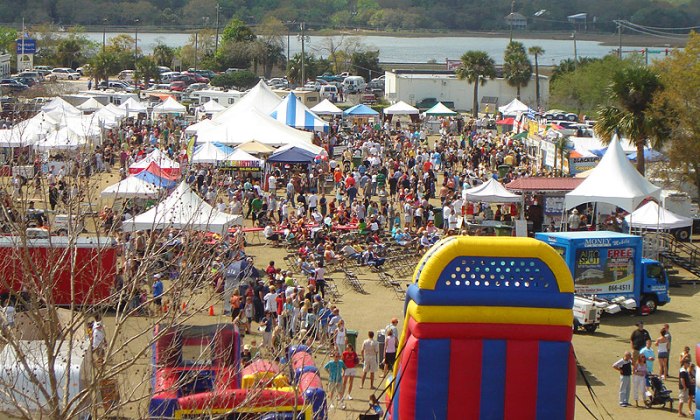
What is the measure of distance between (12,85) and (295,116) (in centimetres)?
2906

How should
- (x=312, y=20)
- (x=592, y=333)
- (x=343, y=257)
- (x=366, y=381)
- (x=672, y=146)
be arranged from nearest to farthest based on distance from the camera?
(x=366, y=381)
(x=592, y=333)
(x=343, y=257)
(x=672, y=146)
(x=312, y=20)

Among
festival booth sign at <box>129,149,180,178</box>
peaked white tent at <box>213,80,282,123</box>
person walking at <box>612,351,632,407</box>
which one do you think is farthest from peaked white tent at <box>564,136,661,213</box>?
peaked white tent at <box>213,80,282,123</box>

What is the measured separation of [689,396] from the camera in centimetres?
1555

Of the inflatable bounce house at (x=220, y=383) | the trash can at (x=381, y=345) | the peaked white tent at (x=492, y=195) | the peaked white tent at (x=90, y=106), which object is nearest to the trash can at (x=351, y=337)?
the trash can at (x=381, y=345)

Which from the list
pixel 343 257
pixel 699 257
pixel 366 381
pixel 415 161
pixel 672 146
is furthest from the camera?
pixel 415 161

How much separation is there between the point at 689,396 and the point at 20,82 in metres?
58.2

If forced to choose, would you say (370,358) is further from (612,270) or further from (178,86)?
(178,86)

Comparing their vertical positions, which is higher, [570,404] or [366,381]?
[570,404]

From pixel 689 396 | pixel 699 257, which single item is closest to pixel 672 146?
pixel 699 257

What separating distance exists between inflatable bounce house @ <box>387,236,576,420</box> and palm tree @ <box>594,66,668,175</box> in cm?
2144

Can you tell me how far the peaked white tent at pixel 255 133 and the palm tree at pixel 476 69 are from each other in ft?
96.0

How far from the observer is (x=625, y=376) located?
15.9m

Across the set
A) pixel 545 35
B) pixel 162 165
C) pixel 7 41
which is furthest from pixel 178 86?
pixel 545 35

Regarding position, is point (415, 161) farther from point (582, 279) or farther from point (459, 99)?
point (459, 99)
